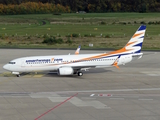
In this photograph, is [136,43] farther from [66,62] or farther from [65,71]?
[65,71]

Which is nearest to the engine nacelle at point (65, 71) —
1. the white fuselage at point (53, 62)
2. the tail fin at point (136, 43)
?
the white fuselage at point (53, 62)

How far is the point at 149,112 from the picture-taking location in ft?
105

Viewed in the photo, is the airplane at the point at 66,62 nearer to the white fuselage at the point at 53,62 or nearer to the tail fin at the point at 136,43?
the white fuselage at the point at 53,62

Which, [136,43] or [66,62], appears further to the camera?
[136,43]

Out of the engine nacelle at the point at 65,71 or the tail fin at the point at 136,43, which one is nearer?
the engine nacelle at the point at 65,71

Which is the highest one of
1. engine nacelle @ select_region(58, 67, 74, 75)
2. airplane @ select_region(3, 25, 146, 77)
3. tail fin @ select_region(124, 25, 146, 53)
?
tail fin @ select_region(124, 25, 146, 53)

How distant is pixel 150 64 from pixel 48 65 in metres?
21.0

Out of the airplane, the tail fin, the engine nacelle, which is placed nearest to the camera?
the engine nacelle

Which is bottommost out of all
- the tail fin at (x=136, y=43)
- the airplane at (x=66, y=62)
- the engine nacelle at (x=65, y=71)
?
the engine nacelle at (x=65, y=71)

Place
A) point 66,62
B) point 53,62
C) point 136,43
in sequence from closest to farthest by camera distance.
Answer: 1. point 53,62
2. point 66,62
3. point 136,43

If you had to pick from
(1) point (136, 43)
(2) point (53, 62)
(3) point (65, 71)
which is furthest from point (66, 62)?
(1) point (136, 43)

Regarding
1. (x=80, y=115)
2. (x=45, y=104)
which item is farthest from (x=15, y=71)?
(x=80, y=115)

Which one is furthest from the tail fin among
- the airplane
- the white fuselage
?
the white fuselage

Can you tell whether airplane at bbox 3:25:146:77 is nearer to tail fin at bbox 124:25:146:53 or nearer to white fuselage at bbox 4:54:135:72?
white fuselage at bbox 4:54:135:72
